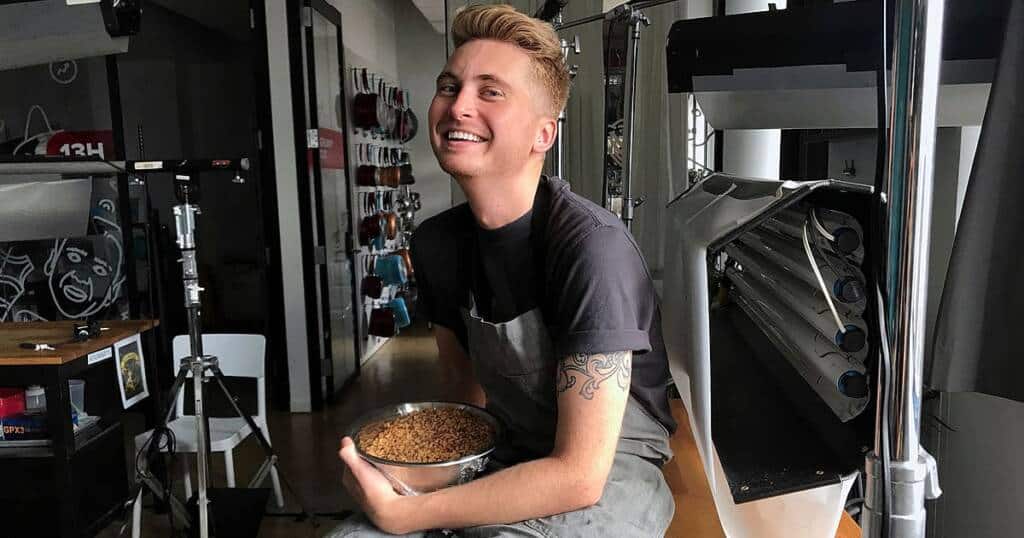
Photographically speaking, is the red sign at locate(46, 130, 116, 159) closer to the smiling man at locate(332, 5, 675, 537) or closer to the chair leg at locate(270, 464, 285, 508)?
the chair leg at locate(270, 464, 285, 508)

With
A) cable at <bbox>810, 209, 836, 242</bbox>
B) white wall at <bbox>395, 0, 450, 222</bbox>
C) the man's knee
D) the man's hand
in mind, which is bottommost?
the man's knee

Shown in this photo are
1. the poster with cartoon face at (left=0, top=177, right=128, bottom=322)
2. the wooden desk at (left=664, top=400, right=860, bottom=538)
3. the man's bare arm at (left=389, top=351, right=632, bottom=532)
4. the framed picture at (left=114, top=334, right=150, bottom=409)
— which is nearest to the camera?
the man's bare arm at (left=389, top=351, right=632, bottom=532)

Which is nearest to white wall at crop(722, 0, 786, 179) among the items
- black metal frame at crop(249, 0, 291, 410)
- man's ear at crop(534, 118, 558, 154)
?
man's ear at crop(534, 118, 558, 154)

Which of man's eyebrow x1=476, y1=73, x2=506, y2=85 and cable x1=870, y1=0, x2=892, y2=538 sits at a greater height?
man's eyebrow x1=476, y1=73, x2=506, y2=85

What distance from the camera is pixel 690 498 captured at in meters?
1.35

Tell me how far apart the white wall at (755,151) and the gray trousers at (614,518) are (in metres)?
0.92

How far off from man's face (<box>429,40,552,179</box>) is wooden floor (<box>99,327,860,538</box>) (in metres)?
0.55

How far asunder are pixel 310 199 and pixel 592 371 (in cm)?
339

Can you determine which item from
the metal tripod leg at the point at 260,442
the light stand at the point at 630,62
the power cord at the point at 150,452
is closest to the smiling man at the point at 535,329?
the light stand at the point at 630,62

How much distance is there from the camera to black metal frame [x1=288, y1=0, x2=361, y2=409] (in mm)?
3918

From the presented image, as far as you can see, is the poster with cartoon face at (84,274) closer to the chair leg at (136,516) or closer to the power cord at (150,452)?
the power cord at (150,452)

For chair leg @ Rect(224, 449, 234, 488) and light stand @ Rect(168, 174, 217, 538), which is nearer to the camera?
light stand @ Rect(168, 174, 217, 538)

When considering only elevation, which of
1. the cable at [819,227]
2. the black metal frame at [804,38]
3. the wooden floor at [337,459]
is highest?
the black metal frame at [804,38]

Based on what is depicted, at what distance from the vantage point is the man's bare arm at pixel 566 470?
0.97 m
